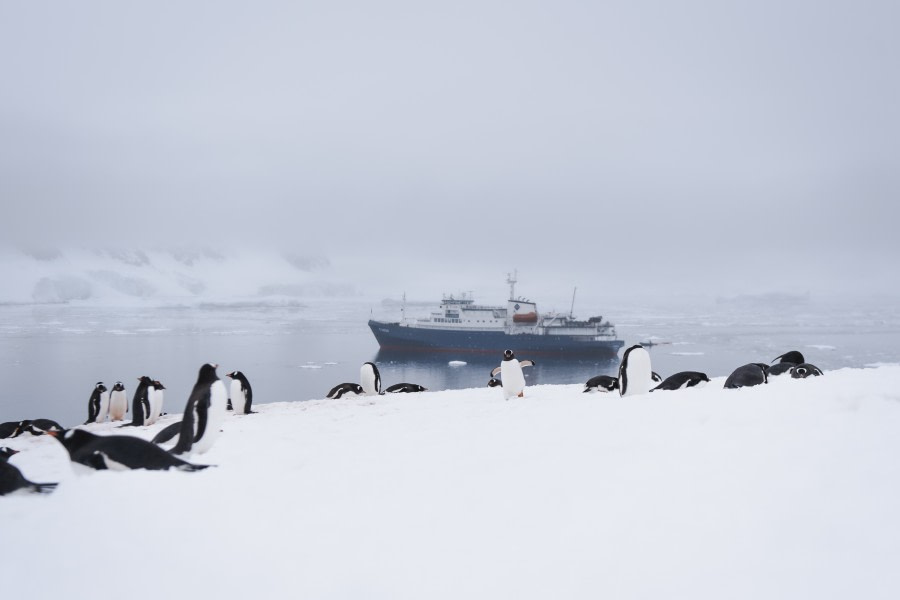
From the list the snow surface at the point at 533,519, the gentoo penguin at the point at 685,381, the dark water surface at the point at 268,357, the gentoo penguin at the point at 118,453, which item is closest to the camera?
the snow surface at the point at 533,519

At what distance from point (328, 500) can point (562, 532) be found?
128 centimetres

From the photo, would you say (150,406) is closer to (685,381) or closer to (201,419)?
(201,419)

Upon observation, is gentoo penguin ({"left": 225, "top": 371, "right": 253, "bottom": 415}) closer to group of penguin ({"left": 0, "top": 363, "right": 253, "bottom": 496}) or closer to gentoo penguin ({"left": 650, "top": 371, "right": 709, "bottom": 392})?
group of penguin ({"left": 0, "top": 363, "right": 253, "bottom": 496})

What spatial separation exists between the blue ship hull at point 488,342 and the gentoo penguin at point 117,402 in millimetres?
33379

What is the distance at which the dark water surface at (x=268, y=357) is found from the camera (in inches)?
1005

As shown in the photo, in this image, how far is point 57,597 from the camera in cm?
240

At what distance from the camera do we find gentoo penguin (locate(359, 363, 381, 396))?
1380cm

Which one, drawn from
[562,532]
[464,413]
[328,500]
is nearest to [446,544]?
[562,532]

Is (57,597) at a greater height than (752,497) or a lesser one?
lesser

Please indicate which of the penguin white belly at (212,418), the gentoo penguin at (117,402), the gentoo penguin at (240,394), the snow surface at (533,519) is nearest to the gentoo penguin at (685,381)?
the snow surface at (533,519)

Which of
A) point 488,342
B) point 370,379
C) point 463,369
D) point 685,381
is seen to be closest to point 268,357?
point 463,369

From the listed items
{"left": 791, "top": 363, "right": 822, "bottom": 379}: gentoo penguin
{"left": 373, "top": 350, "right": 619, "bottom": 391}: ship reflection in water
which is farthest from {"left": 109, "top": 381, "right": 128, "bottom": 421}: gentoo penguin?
{"left": 373, "top": 350, "right": 619, "bottom": 391}: ship reflection in water

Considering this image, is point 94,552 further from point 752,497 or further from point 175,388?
point 175,388

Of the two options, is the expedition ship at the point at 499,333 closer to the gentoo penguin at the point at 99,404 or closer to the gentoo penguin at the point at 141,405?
the gentoo penguin at the point at 99,404
